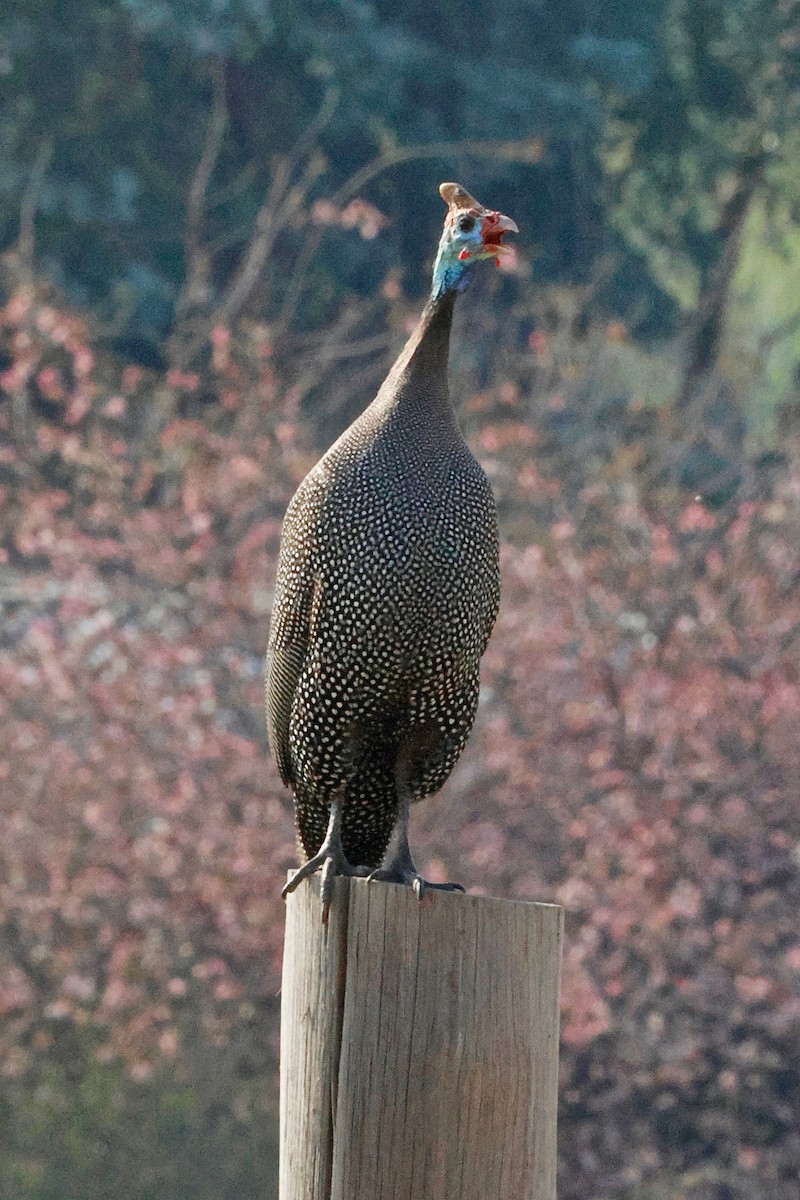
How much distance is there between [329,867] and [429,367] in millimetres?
883

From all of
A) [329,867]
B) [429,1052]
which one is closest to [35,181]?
[329,867]

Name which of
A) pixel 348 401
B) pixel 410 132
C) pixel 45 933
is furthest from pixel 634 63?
pixel 45 933

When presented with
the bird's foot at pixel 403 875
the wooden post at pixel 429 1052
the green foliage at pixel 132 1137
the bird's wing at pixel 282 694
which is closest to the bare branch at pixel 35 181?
the green foliage at pixel 132 1137

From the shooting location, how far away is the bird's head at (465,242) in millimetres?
3119

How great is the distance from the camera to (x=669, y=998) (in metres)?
7.10

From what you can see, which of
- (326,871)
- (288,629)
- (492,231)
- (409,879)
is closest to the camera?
(326,871)

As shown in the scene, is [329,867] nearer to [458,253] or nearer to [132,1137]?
[458,253]

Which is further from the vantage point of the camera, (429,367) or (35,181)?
(35,181)

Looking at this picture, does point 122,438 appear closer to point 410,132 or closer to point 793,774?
point 793,774

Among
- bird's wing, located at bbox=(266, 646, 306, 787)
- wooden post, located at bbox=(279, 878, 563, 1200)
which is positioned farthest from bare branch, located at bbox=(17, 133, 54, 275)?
wooden post, located at bbox=(279, 878, 563, 1200)

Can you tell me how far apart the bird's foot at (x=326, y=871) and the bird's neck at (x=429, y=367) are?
0.76 meters

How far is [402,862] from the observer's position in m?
3.14

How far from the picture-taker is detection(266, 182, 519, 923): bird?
3090 mm

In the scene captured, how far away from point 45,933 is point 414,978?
5.35 meters
